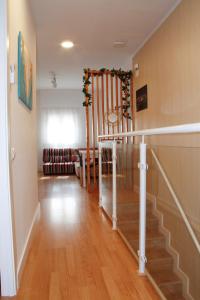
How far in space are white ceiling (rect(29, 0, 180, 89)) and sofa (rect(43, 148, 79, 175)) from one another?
3382 millimetres

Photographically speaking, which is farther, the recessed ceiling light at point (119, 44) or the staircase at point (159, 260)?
the recessed ceiling light at point (119, 44)

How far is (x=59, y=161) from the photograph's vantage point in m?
8.50

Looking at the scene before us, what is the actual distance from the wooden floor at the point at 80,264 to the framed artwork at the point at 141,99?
2107mm

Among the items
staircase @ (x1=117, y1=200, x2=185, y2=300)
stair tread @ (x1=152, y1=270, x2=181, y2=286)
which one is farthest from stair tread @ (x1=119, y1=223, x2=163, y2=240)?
stair tread @ (x1=152, y1=270, x2=181, y2=286)

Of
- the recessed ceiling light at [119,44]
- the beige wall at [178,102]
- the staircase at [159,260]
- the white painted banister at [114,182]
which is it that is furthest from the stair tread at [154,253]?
the recessed ceiling light at [119,44]

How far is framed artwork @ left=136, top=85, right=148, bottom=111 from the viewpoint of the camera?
4.57 m

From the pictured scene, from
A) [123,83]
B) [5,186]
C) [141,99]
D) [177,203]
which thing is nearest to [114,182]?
[177,203]

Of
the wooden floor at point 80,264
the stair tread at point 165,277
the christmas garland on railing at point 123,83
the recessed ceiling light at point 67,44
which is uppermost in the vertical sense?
the recessed ceiling light at point 67,44

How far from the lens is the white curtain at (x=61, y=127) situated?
8695mm

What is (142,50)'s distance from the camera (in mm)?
4648

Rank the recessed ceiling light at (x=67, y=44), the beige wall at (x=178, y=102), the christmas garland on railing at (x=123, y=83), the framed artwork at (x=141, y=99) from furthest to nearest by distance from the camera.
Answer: the christmas garland on railing at (x=123, y=83), the framed artwork at (x=141, y=99), the recessed ceiling light at (x=67, y=44), the beige wall at (x=178, y=102)

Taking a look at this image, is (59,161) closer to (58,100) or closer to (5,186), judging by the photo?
(58,100)

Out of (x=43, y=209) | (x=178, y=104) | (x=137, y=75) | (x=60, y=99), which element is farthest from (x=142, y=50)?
(x=60, y=99)

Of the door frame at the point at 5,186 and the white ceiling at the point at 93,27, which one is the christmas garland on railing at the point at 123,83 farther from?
the door frame at the point at 5,186
